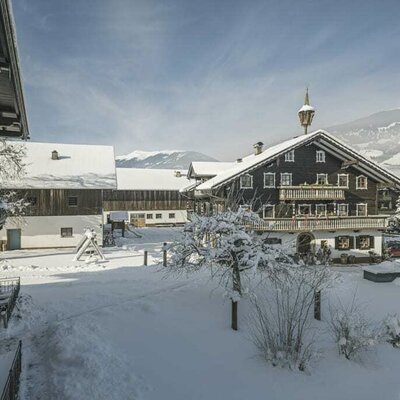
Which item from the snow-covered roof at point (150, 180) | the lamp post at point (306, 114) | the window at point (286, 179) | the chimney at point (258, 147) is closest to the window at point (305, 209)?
the window at point (286, 179)

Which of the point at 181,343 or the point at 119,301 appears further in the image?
the point at 119,301

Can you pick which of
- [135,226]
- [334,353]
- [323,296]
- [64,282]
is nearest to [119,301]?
[64,282]

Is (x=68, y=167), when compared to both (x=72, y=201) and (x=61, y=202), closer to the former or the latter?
Answer: (x=72, y=201)

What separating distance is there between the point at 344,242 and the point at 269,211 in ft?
24.8

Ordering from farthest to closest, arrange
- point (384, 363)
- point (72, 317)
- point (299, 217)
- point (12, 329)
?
point (299, 217) → point (72, 317) → point (12, 329) → point (384, 363)

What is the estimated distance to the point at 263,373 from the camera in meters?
9.32

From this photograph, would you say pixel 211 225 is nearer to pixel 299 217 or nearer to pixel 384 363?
pixel 384 363

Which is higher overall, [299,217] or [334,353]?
[299,217]

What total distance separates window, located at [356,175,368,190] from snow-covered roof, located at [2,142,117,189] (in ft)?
77.8

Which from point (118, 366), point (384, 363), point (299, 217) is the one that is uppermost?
point (299, 217)

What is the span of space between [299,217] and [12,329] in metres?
21.7

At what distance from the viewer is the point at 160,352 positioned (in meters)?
9.99

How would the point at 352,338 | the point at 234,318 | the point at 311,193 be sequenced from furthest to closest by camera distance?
1. the point at 311,193
2. the point at 234,318
3. the point at 352,338

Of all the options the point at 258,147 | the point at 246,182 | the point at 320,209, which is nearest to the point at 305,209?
the point at 320,209
